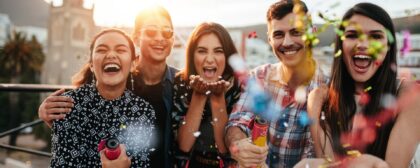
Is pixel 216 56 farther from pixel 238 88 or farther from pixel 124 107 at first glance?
pixel 124 107

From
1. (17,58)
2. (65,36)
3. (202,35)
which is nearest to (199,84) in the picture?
(202,35)

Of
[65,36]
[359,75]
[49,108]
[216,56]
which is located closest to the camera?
[359,75]

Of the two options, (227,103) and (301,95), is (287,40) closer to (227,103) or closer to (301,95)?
(301,95)

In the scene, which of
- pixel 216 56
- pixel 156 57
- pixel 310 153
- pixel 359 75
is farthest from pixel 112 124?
pixel 359 75

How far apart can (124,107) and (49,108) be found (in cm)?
39

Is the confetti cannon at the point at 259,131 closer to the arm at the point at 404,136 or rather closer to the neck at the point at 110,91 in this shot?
the arm at the point at 404,136

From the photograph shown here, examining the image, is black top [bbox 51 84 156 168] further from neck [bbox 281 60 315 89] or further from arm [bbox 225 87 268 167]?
neck [bbox 281 60 315 89]

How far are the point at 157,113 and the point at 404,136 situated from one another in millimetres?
1342

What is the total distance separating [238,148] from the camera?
221cm

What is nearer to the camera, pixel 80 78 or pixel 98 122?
pixel 98 122

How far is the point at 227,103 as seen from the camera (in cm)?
272

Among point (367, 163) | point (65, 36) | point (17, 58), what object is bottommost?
point (17, 58)

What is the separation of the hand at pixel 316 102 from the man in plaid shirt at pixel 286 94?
21 cm

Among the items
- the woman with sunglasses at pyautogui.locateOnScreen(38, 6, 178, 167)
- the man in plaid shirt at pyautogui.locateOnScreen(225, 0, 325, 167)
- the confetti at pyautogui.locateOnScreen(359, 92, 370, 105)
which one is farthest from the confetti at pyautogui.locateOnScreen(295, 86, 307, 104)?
the woman with sunglasses at pyautogui.locateOnScreen(38, 6, 178, 167)
